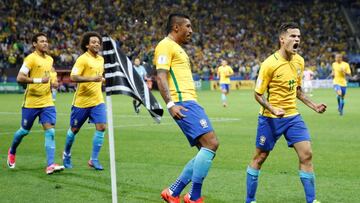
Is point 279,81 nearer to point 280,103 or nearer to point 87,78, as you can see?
point 280,103

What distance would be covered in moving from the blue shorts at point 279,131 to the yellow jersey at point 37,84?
17.1 feet

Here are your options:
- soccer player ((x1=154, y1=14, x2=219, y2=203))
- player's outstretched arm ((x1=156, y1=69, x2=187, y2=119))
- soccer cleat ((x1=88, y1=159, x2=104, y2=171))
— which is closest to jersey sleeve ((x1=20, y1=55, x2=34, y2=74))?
soccer cleat ((x1=88, y1=159, x2=104, y2=171))

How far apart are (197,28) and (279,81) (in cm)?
4990

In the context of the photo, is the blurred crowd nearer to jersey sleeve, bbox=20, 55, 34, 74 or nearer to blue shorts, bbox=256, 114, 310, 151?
jersey sleeve, bbox=20, 55, 34, 74

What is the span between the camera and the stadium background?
1031cm

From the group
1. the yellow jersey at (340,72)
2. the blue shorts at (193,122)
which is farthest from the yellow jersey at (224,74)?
the blue shorts at (193,122)

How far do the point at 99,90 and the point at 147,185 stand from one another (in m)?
3.00

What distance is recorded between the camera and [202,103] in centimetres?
3441

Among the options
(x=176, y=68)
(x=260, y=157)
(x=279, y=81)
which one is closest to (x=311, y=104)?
(x=279, y=81)

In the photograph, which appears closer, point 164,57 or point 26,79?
point 164,57

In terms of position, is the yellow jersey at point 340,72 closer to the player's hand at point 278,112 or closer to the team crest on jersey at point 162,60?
the player's hand at point 278,112

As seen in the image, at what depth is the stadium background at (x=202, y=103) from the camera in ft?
33.8

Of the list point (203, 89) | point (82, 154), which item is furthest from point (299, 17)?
point (82, 154)

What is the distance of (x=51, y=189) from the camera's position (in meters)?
10.2
